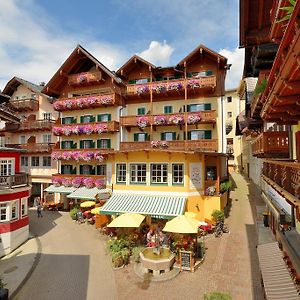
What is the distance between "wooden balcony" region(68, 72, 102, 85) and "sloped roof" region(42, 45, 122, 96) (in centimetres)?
113

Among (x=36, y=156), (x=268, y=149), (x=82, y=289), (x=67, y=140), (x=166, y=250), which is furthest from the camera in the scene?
(x=36, y=156)

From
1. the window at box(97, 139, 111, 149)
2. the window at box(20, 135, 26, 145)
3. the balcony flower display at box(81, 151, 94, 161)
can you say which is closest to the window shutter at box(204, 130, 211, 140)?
the window at box(97, 139, 111, 149)

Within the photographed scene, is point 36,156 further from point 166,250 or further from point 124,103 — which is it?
point 166,250

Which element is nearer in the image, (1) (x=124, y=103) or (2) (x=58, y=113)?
(1) (x=124, y=103)

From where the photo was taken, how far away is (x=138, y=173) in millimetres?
25344

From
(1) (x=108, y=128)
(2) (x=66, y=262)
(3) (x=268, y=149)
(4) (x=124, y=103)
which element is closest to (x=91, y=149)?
(1) (x=108, y=128)

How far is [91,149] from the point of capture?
1241 inches

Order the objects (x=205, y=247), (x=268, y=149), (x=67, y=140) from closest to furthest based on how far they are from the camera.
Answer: (x=268, y=149), (x=205, y=247), (x=67, y=140)

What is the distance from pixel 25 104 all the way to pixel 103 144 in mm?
13834

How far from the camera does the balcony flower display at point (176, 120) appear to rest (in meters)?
27.9

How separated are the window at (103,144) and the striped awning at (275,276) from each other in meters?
22.3

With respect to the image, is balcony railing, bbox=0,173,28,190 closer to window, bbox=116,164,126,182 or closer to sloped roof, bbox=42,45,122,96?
window, bbox=116,164,126,182

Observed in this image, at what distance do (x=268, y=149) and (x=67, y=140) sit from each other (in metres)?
27.1

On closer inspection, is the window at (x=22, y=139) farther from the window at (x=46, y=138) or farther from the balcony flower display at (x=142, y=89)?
the balcony flower display at (x=142, y=89)
